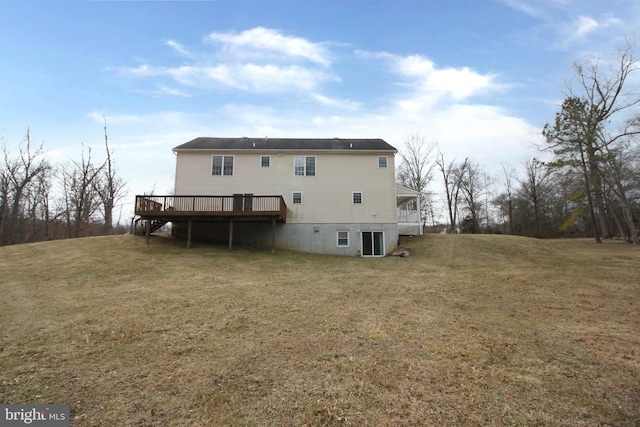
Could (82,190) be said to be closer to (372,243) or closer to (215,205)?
(215,205)

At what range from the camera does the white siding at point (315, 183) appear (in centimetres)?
1861

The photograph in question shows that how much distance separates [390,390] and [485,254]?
16.2 m

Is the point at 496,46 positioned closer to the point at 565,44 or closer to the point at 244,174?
the point at 565,44

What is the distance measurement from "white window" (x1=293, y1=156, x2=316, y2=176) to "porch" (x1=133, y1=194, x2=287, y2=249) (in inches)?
102

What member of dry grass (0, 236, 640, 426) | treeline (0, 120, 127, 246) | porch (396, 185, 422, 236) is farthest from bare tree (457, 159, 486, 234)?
treeline (0, 120, 127, 246)

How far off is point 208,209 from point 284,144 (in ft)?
22.2

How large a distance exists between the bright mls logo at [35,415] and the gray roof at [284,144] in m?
16.8

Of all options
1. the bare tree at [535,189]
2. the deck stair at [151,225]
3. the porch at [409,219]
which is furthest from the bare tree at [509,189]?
the deck stair at [151,225]

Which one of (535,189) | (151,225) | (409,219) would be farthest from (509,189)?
(151,225)

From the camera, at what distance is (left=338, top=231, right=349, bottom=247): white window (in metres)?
18.6

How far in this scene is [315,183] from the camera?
1902 cm

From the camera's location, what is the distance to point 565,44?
1462 cm

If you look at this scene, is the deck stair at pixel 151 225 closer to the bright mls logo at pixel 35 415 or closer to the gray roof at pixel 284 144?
the gray roof at pixel 284 144

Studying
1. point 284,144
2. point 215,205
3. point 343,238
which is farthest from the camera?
point 284,144
